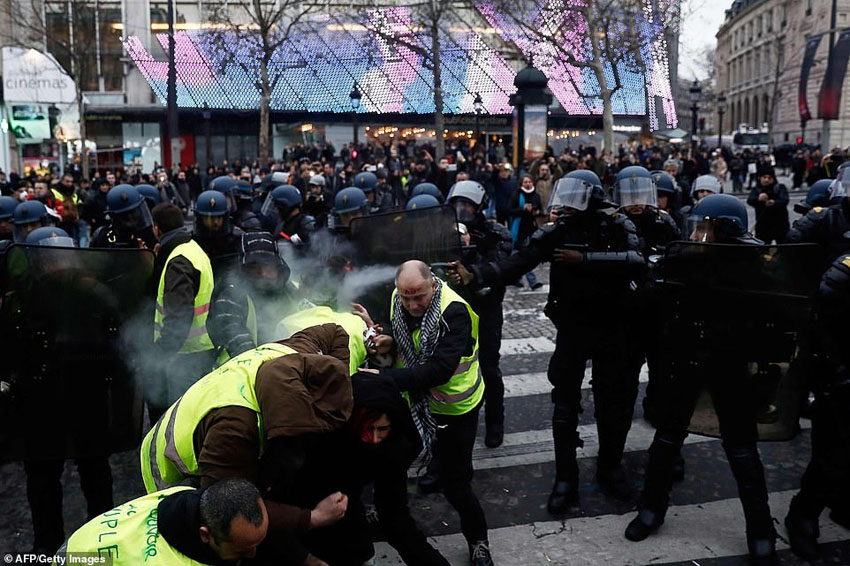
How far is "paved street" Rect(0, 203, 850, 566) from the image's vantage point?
3871 mm

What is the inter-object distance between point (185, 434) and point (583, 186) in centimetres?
261

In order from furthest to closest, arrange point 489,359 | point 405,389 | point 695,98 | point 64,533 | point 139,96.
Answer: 1. point 139,96
2. point 695,98
3. point 489,359
4. point 64,533
5. point 405,389

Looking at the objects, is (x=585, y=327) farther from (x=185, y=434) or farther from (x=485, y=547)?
(x=185, y=434)

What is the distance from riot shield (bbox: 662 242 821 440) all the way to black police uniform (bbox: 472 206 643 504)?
0.50 m

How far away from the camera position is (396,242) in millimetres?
4801

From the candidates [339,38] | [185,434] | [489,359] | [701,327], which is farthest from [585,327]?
[339,38]

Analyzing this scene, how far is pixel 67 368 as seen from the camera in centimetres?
360

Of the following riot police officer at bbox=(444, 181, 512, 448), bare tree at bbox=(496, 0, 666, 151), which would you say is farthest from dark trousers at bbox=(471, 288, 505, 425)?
bare tree at bbox=(496, 0, 666, 151)

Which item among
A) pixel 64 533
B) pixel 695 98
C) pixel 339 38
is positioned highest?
pixel 339 38

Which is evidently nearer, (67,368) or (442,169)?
(67,368)

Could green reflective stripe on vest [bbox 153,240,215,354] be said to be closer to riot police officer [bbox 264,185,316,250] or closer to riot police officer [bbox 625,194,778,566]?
riot police officer [bbox 264,185,316,250]

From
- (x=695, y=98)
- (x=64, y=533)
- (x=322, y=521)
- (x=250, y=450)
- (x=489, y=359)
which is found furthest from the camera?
(x=695, y=98)

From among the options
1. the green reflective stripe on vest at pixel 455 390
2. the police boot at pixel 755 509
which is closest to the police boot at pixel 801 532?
the police boot at pixel 755 509

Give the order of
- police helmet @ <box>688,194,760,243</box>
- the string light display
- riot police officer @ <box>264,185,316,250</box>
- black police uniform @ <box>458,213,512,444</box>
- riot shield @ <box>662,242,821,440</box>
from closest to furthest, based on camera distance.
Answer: riot shield @ <box>662,242,821,440</box>, police helmet @ <box>688,194,760,243</box>, black police uniform @ <box>458,213,512,444</box>, riot police officer @ <box>264,185,316,250</box>, the string light display
